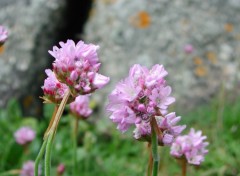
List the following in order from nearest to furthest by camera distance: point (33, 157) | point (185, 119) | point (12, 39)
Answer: point (33, 157) → point (185, 119) → point (12, 39)

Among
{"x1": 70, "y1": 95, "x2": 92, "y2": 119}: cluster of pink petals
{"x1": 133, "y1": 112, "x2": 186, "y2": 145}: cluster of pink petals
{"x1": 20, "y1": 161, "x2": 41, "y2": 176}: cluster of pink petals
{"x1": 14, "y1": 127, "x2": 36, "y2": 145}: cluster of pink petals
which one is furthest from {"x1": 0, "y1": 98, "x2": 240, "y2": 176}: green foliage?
{"x1": 133, "y1": 112, "x2": 186, "y2": 145}: cluster of pink petals

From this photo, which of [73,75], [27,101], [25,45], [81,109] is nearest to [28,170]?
[81,109]

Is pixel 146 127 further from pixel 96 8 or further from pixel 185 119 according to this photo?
pixel 96 8

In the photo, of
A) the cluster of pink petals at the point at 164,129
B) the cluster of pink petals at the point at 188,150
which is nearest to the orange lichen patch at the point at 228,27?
the cluster of pink petals at the point at 188,150

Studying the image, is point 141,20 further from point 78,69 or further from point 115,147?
point 78,69

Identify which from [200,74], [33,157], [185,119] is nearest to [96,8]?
[200,74]

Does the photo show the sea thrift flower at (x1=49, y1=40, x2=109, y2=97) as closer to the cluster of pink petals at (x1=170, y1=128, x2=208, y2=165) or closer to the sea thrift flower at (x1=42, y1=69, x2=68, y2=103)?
the sea thrift flower at (x1=42, y1=69, x2=68, y2=103)
